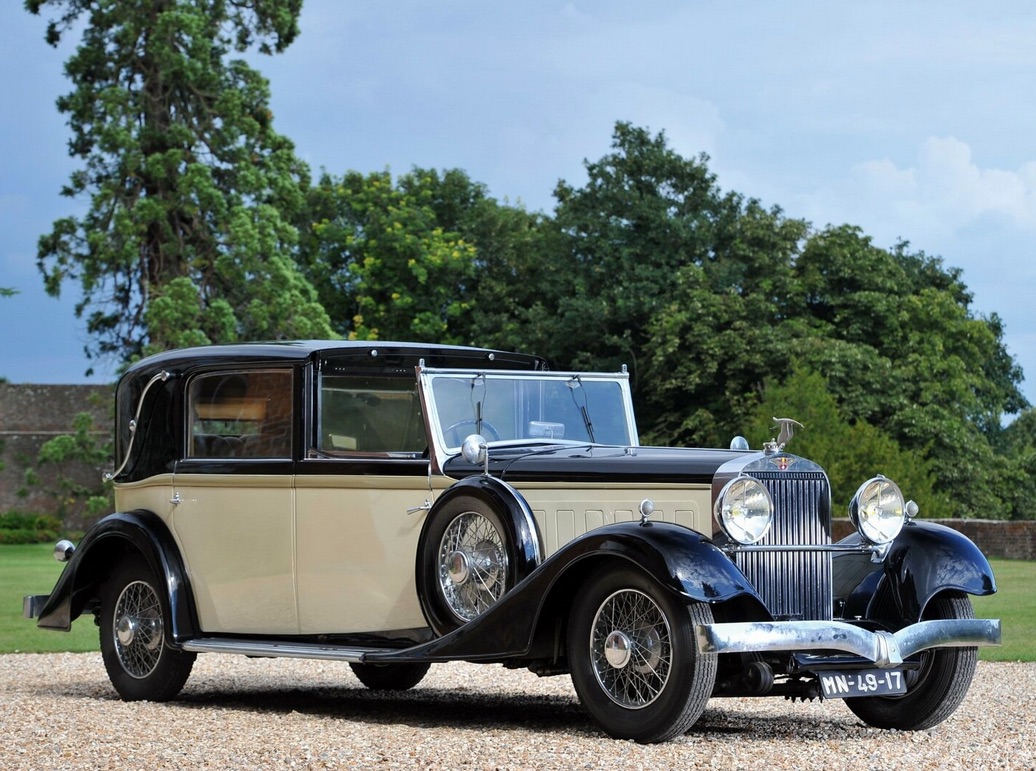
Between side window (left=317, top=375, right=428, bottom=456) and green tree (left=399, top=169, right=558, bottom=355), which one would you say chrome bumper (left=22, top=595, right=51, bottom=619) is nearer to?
side window (left=317, top=375, right=428, bottom=456)

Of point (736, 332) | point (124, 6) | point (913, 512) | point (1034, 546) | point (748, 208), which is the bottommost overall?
point (1034, 546)

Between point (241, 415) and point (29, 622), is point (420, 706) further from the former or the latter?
point (29, 622)

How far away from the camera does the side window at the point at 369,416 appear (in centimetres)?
851

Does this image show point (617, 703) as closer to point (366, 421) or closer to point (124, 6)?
point (366, 421)

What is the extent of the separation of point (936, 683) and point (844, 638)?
4.14 ft

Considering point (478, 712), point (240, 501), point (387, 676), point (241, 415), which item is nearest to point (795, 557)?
point (478, 712)

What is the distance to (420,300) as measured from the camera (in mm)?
48344

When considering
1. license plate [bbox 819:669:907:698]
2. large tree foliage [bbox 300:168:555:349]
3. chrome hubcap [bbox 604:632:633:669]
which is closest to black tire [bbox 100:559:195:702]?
chrome hubcap [bbox 604:632:633:669]

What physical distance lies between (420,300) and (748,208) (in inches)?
457

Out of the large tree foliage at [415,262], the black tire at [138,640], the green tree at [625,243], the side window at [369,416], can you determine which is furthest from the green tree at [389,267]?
the side window at [369,416]

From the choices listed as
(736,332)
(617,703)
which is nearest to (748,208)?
(736,332)

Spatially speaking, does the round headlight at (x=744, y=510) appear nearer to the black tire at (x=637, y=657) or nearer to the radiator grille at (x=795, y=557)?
the radiator grille at (x=795, y=557)

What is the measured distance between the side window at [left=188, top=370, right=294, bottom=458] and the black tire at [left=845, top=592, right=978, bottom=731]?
382 centimetres

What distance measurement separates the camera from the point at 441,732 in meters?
6.98
